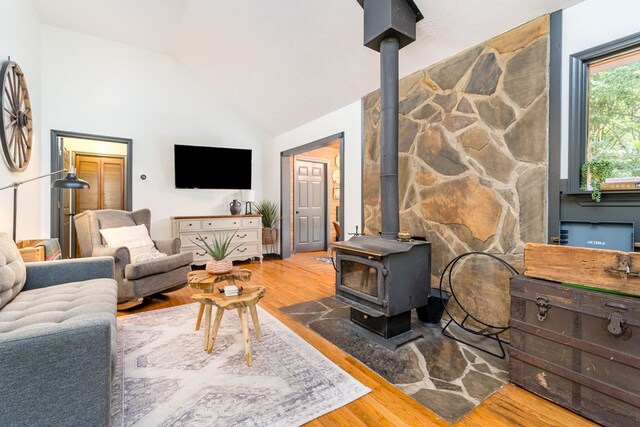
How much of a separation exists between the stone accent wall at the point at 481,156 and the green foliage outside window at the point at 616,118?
262mm

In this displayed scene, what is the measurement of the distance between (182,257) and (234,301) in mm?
1631

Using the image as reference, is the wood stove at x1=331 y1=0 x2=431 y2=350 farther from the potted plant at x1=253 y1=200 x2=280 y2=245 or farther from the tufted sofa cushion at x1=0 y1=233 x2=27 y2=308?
the potted plant at x1=253 y1=200 x2=280 y2=245

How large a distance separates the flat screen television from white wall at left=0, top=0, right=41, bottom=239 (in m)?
1.70

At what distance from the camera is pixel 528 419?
1455mm

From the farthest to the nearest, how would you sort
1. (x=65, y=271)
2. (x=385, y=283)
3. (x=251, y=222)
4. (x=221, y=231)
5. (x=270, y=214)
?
(x=270, y=214)
(x=251, y=222)
(x=221, y=231)
(x=65, y=271)
(x=385, y=283)

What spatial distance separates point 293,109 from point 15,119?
3222 mm

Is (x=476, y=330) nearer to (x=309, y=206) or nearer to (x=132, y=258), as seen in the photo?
(x=132, y=258)

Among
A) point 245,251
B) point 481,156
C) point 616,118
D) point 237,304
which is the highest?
point 616,118

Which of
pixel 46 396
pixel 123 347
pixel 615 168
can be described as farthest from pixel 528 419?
pixel 123 347

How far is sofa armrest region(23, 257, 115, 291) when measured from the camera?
6.91 feet

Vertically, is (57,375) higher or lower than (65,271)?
lower

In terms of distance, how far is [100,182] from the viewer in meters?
5.77

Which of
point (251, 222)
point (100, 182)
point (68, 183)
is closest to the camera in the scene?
point (68, 183)

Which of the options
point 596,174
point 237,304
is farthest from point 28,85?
point 596,174
